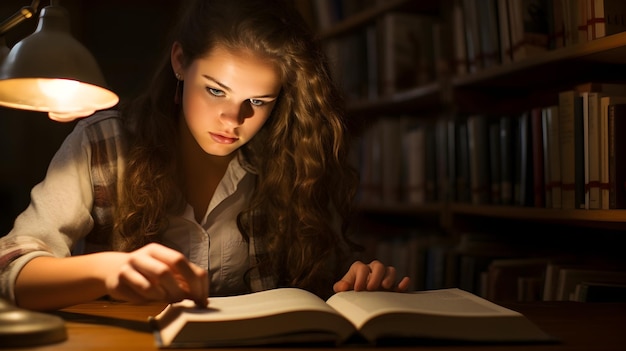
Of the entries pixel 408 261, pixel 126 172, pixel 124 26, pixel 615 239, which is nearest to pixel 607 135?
pixel 615 239

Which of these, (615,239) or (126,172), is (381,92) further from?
(126,172)

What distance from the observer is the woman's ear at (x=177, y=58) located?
136 centimetres

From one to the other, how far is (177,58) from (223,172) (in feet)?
0.81

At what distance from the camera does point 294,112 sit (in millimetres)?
1419

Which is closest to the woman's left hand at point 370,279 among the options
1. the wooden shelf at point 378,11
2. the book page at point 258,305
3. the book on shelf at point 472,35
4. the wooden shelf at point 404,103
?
the book page at point 258,305

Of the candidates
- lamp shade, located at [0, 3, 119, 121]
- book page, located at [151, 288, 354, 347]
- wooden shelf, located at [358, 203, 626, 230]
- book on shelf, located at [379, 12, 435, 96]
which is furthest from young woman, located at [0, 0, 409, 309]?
book on shelf, located at [379, 12, 435, 96]

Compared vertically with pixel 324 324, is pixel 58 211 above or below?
above

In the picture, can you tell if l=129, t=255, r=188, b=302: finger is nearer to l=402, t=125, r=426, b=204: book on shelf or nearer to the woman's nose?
the woman's nose

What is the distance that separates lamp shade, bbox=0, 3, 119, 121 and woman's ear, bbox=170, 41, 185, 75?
26cm

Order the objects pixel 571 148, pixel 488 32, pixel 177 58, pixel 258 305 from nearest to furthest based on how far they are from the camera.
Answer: pixel 258 305 < pixel 177 58 < pixel 571 148 < pixel 488 32

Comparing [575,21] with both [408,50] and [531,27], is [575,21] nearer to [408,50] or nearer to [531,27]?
[531,27]

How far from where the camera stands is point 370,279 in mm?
1143

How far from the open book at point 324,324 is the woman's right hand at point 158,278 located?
3 cm

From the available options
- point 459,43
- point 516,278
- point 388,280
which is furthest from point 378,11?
point 388,280
